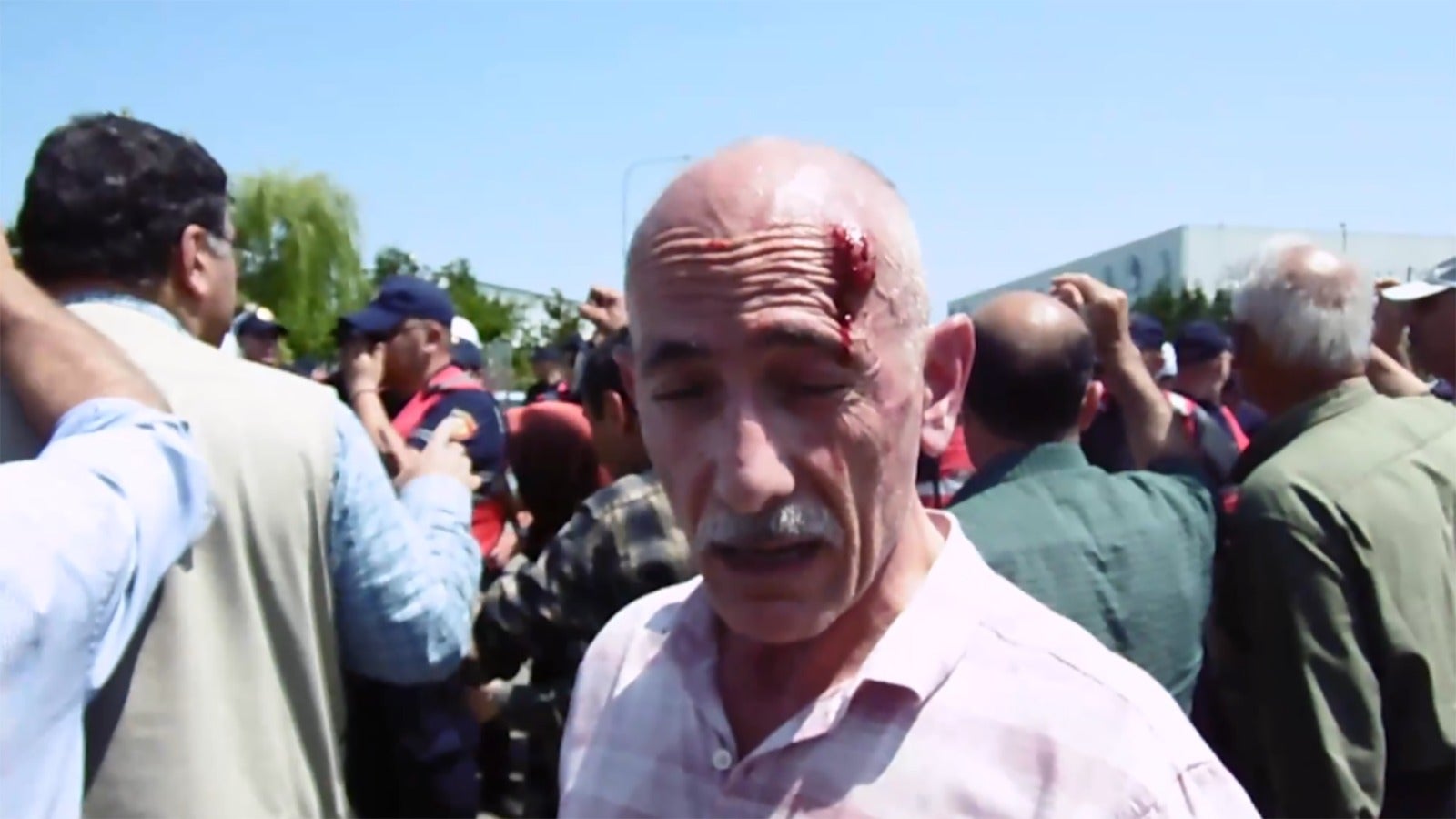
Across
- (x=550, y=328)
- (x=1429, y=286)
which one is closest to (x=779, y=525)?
(x=1429, y=286)

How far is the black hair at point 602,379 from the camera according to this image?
3285mm

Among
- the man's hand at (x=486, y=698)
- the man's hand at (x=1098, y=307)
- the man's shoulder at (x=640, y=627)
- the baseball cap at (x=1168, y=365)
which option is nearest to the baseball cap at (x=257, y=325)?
the baseball cap at (x=1168, y=365)

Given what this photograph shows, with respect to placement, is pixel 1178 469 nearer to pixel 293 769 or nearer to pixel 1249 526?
pixel 1249 526

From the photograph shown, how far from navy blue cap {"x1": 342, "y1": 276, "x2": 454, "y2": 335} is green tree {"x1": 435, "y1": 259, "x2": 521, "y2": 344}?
42634 mm

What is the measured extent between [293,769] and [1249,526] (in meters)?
2.13

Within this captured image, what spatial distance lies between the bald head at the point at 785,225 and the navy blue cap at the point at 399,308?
3.93 m

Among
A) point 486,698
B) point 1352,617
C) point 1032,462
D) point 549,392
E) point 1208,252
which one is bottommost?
point 1208,252

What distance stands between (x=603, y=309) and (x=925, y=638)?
2.51m

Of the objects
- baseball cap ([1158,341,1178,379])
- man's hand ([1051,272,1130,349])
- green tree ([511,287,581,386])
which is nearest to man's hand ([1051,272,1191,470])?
man's hand ([1051,272,1130,349])

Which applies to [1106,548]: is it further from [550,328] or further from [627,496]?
[550,328]

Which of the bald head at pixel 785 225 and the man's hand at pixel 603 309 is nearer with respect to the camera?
the bald head at pixel 785 225

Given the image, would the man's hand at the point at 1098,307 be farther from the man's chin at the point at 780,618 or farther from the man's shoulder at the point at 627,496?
the man's chin at the point at 780,618

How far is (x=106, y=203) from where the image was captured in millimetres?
2361

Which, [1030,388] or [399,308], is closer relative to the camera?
[1030,388]
